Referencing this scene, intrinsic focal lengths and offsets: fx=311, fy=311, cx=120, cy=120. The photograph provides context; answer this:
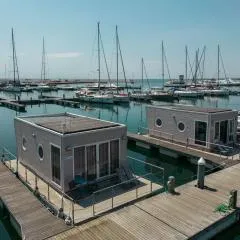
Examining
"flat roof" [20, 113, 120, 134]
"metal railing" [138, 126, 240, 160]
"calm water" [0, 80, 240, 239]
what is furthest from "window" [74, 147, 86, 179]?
"metal railing" [138, 126, 240, 160]

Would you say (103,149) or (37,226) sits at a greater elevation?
(103,149)

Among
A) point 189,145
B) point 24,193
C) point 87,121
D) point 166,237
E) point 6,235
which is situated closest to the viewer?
point 166,237

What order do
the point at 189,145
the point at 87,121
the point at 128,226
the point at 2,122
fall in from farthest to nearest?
1. the point at 2,122
2. the point at 189,145
3. the point at 87,121
4. the point at 128,226

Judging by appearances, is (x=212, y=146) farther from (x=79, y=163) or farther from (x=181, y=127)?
(x=79, y=163)

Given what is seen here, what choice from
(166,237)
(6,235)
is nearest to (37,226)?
(6,235)

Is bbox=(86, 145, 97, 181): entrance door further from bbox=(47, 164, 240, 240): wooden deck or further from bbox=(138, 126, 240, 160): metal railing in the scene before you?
bbox=(138, 126, 240, 160): metal railing

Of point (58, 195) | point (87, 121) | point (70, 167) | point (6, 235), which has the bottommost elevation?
point (6, 235)

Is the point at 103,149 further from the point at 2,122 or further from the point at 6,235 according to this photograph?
the point at 2,122
